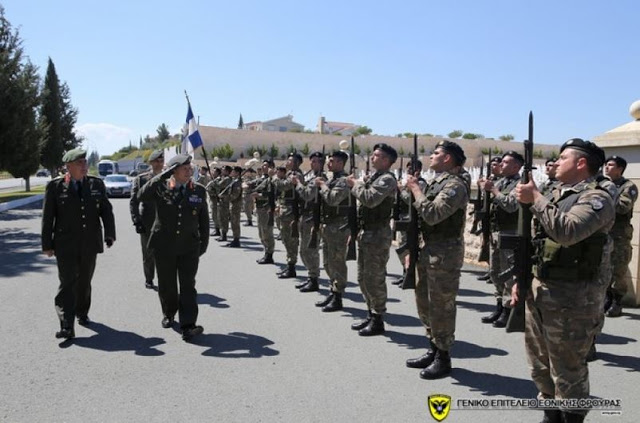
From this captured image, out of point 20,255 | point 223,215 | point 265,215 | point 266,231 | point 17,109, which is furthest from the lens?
point 17,109

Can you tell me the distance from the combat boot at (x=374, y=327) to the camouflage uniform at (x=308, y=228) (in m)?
1.78

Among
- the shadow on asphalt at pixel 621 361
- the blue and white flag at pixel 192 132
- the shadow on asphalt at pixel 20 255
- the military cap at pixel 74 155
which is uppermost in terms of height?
the blue and white flag at pixel 192 132

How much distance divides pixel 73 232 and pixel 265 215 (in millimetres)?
5030

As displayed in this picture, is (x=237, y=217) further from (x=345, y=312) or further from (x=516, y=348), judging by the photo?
(x=516, y=348)

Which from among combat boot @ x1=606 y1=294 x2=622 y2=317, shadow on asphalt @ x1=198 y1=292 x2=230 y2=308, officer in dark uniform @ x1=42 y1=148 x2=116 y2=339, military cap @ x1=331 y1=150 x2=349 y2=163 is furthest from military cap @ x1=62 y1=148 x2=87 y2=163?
combat boot @ x1=606 y1=294 x2=622 y2=317

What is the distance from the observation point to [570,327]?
9.98ft

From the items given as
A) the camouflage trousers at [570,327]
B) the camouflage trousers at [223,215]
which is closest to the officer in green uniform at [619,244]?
the camouflage trousers at [570,327]

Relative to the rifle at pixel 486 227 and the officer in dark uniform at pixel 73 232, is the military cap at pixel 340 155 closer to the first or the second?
the rifle at pixel 486 227

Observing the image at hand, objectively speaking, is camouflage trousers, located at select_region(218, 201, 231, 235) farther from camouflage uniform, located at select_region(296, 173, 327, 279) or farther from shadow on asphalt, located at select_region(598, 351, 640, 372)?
shadow on asphalt, located at select_region(598, 351, 640, 372)

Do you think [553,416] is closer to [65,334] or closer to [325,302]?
[325,302]

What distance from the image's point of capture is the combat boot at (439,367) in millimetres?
4256

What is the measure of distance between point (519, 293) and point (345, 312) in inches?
132

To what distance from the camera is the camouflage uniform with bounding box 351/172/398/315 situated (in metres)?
5.33

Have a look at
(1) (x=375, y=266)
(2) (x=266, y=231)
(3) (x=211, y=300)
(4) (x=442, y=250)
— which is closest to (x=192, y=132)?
(2) (x=266, y=231)
